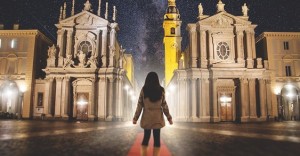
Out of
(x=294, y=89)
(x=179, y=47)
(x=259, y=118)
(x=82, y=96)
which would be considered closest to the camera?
(x=259, y=118)

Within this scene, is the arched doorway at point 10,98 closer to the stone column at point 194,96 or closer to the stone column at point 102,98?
the stone column at point 102,98

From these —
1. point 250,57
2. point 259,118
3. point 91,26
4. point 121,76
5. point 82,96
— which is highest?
point 91,26

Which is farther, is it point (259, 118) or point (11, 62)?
point (11, 62)

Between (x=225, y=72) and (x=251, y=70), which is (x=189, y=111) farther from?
(x=251, y=70)

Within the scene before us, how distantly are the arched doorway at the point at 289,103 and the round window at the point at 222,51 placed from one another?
1074 cm

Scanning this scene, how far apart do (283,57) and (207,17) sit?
1358cm

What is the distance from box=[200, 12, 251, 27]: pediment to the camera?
119 feet

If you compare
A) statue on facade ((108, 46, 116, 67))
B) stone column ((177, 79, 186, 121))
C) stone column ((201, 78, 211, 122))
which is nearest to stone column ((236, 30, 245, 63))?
stone column ((201, 78, 211, 122))

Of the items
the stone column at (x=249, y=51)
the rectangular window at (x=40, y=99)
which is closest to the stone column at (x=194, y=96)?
the stone column at (x=249, y=51)

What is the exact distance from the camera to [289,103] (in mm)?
39438

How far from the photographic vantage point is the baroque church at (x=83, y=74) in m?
34.8

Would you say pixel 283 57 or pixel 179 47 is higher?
pixel 179 47

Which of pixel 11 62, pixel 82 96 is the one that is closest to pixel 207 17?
pixel 82 96

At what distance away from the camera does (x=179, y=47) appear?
5400 cm
